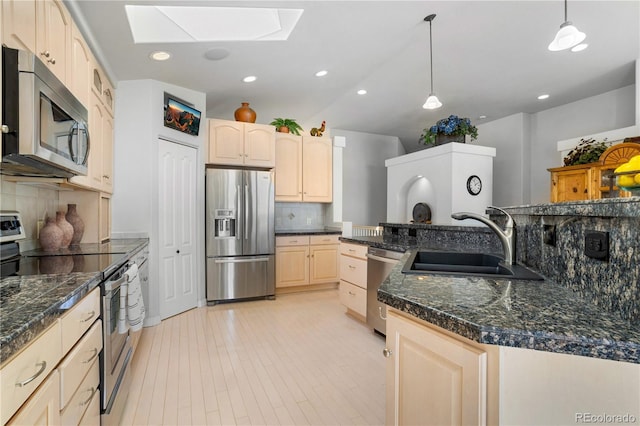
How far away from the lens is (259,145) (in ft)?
13.6

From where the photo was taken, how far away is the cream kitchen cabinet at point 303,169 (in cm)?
458

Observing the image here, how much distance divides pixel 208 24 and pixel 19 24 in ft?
5.31

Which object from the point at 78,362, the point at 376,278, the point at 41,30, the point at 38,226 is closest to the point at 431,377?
the point at 78,362

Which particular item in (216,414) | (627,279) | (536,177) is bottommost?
(216,414)

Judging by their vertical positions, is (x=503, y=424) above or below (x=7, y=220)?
below

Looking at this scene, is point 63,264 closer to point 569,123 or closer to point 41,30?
point 41,30

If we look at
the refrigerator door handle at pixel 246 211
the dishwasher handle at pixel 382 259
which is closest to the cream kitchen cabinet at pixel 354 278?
the dishwasher handle at pixel 382 259

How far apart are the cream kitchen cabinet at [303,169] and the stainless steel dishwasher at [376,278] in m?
2.08

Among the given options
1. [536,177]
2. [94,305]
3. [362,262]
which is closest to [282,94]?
[362,262]

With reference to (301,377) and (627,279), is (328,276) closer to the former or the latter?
(301,377)

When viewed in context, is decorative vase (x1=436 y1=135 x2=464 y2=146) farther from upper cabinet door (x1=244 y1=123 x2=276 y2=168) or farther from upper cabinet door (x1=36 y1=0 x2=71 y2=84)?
upper cabinet door (x1=36 y1=0 x2=71 y2=84)

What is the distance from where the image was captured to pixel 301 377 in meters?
2.20

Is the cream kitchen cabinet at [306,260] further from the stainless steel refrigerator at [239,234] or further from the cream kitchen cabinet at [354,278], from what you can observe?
the cream kitchen cabinet at [354,278]

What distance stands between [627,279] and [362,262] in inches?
92.9
